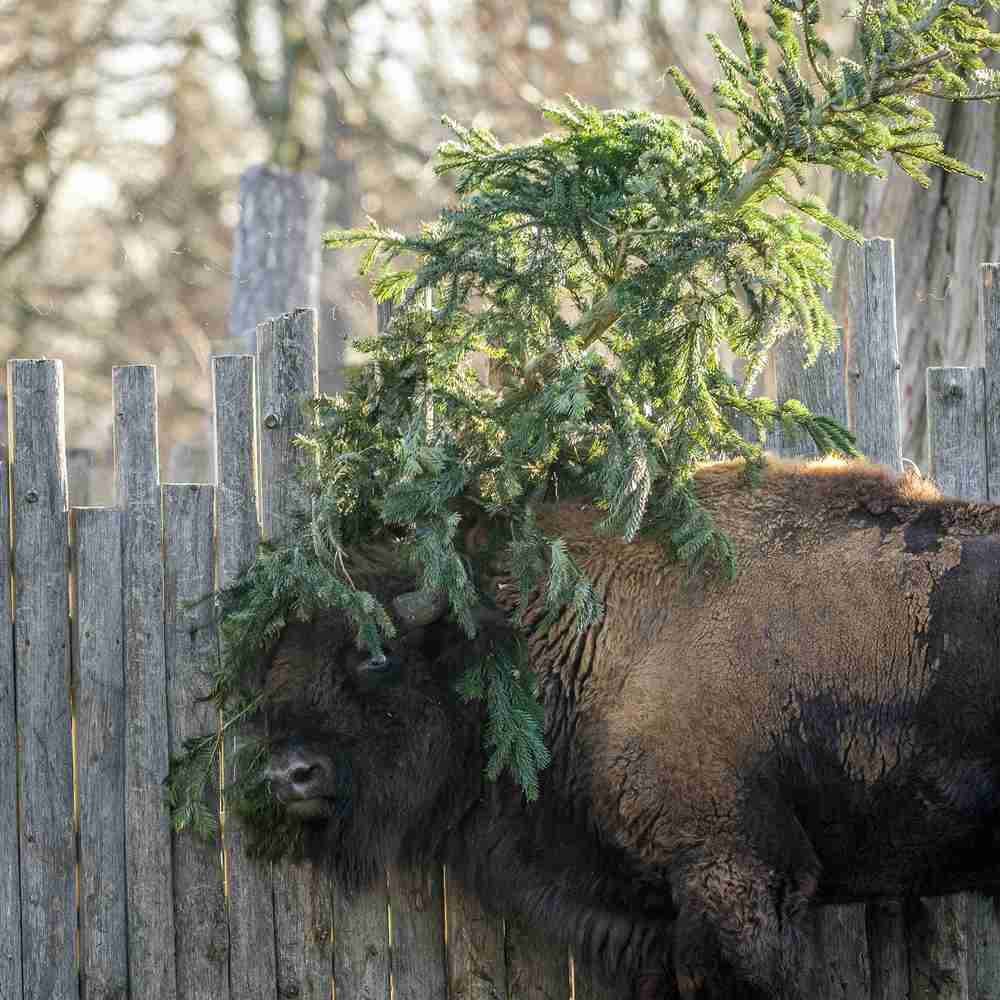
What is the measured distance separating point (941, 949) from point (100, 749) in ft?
10.6

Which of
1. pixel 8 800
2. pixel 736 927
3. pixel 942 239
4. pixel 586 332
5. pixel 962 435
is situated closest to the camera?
pixel 736 927

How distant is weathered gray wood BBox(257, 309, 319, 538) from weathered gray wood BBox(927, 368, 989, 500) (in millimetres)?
2429

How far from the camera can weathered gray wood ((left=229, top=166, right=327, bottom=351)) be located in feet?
43.7

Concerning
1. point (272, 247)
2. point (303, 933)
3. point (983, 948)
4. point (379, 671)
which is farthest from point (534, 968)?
point (272, 247)

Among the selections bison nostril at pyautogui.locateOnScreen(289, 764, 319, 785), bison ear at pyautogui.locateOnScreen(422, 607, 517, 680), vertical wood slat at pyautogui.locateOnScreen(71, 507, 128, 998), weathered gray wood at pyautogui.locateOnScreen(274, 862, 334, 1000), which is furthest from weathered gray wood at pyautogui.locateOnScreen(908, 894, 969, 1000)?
vertical wood slat at pyautogui.locateOnScreen(71, 507, 128, 998)

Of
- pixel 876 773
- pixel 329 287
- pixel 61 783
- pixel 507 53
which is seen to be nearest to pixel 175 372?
pixel 329 287

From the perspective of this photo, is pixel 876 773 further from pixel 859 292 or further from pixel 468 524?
pixel 859 292

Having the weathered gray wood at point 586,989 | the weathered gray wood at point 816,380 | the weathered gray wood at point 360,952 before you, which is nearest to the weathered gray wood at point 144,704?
the weathered gray wood at point 360,952

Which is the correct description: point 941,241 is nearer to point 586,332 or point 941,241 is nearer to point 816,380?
point 816,380

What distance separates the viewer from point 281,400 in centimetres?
509

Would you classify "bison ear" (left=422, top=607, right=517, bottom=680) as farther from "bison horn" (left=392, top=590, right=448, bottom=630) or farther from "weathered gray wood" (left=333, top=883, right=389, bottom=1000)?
"weathered gray wood" (left=333, top=883, right=389, bottom=1000)

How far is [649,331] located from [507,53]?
17.5 metres

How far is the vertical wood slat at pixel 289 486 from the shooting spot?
504 cm

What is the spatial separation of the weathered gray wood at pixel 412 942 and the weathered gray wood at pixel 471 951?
60 mm
